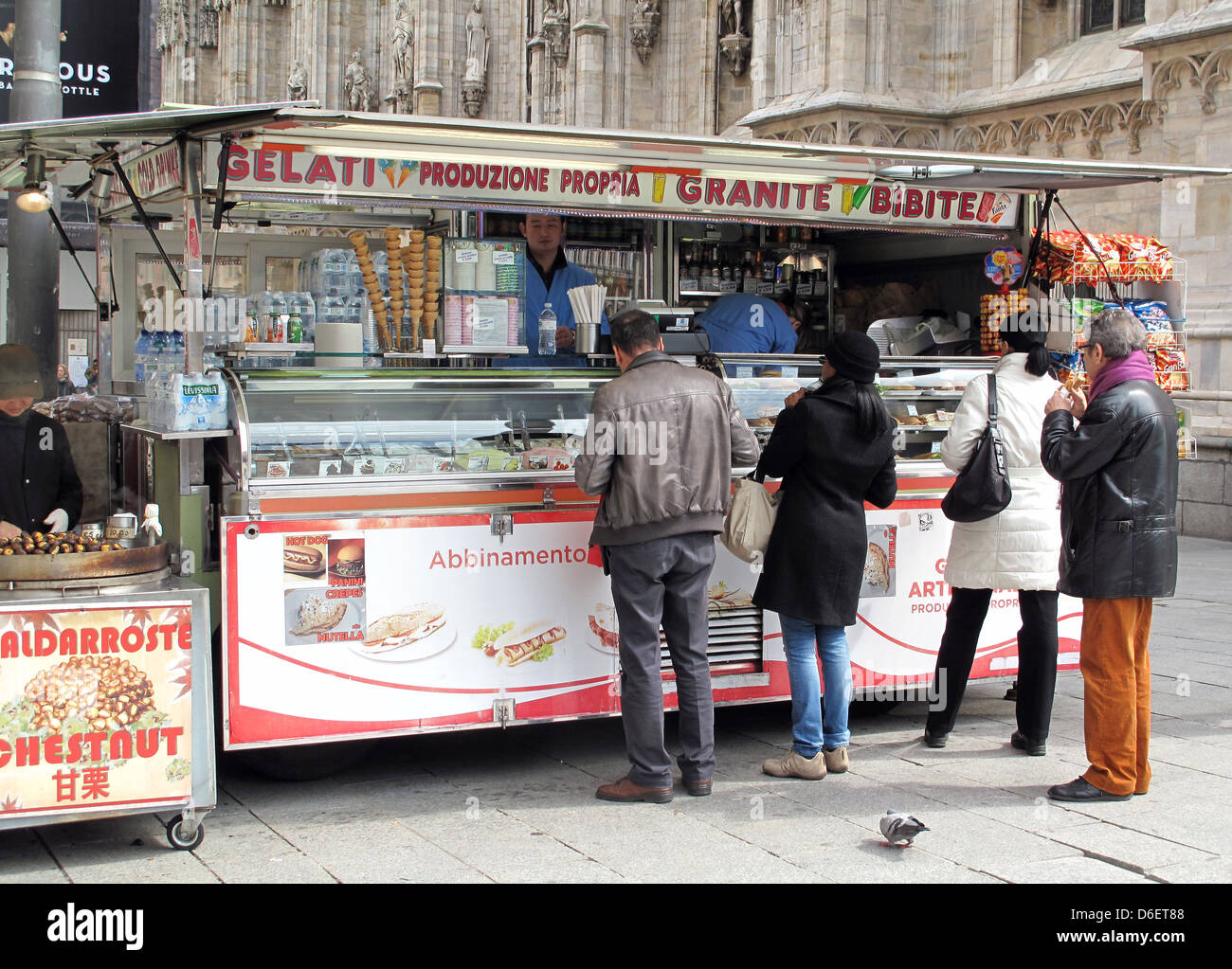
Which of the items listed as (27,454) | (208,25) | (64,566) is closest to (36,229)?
(27,454)

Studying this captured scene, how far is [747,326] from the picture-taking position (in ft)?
24.4

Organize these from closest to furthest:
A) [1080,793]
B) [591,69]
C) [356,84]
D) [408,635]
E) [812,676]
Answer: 1. [1080,793]
2. [408,635]
3. [812,676]
4. [591,69]
5. [356,84]

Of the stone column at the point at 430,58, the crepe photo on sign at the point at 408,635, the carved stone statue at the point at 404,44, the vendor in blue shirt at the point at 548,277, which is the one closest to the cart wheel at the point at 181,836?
the crepe photo on sign at the point at 408,635

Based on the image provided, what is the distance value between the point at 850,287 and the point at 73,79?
505 centimetres

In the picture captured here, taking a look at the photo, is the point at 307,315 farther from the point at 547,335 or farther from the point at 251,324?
the point at 547,335

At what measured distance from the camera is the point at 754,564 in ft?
20.1

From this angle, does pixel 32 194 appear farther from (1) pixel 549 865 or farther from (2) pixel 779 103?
(2) pixel 779 103

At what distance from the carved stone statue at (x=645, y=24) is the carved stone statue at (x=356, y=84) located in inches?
589

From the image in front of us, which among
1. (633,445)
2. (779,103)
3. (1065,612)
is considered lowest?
(1065,612)

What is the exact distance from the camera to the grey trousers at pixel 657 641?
5191 millimetres

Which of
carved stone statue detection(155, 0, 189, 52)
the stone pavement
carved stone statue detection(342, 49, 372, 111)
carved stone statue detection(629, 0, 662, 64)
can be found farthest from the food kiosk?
carved stone statue detection(155, 0, 189, 52)

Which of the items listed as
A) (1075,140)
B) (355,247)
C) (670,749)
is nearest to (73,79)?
(355,247)

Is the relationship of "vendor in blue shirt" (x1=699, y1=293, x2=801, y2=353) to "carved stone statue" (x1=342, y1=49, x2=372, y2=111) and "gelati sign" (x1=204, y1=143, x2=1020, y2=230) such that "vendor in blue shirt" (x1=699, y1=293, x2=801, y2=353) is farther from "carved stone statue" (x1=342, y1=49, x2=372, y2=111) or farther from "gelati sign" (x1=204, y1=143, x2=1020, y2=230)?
"carved stone statue" (x1=342, y1=49, x2=372, y2=111)

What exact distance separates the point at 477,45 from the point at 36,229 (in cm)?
2585
